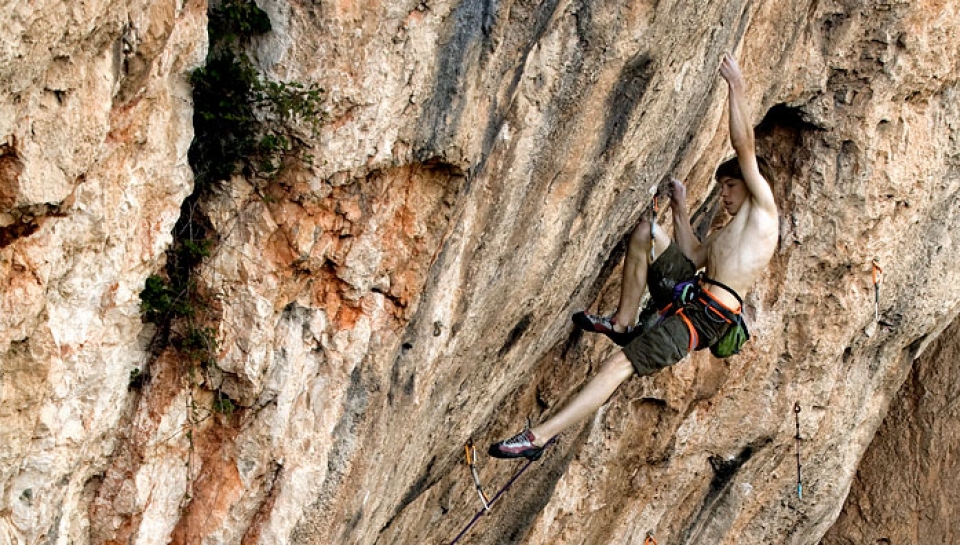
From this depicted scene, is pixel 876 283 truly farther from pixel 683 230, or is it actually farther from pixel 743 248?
pixel 743 248

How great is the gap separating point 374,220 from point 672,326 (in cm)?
204

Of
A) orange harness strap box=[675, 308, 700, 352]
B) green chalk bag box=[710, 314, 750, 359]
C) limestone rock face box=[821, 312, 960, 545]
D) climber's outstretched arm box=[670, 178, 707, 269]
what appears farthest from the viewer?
limestone rock face box=[821, 312, 960, 545]

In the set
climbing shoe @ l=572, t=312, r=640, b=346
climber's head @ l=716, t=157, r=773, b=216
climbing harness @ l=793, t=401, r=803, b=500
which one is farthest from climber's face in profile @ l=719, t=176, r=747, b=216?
climbing harness @ l=793, t=401, r=803, b=500

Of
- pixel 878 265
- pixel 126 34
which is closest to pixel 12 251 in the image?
pixel 126 34

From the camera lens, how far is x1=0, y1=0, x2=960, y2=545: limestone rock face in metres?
4.24

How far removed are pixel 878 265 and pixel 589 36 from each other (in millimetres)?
4304

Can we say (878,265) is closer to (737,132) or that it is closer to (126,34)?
(737,132)

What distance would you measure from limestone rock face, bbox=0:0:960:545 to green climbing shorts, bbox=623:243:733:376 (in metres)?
0.39

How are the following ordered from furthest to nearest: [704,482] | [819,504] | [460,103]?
1. [819,504]
2. [704,482]
3. [460,103]

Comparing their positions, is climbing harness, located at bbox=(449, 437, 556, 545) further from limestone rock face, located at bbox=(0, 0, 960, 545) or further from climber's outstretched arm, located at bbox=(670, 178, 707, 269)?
climber's outstretched arm, located at bbox=(670, 178, 707, 269)

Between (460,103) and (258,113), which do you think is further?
(460,103)

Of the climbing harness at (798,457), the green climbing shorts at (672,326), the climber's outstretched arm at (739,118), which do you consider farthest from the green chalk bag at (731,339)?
the climbing harness at (798,457)

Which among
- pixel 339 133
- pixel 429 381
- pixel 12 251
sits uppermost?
pixel 339 133

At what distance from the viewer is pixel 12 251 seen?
3.99 meters
